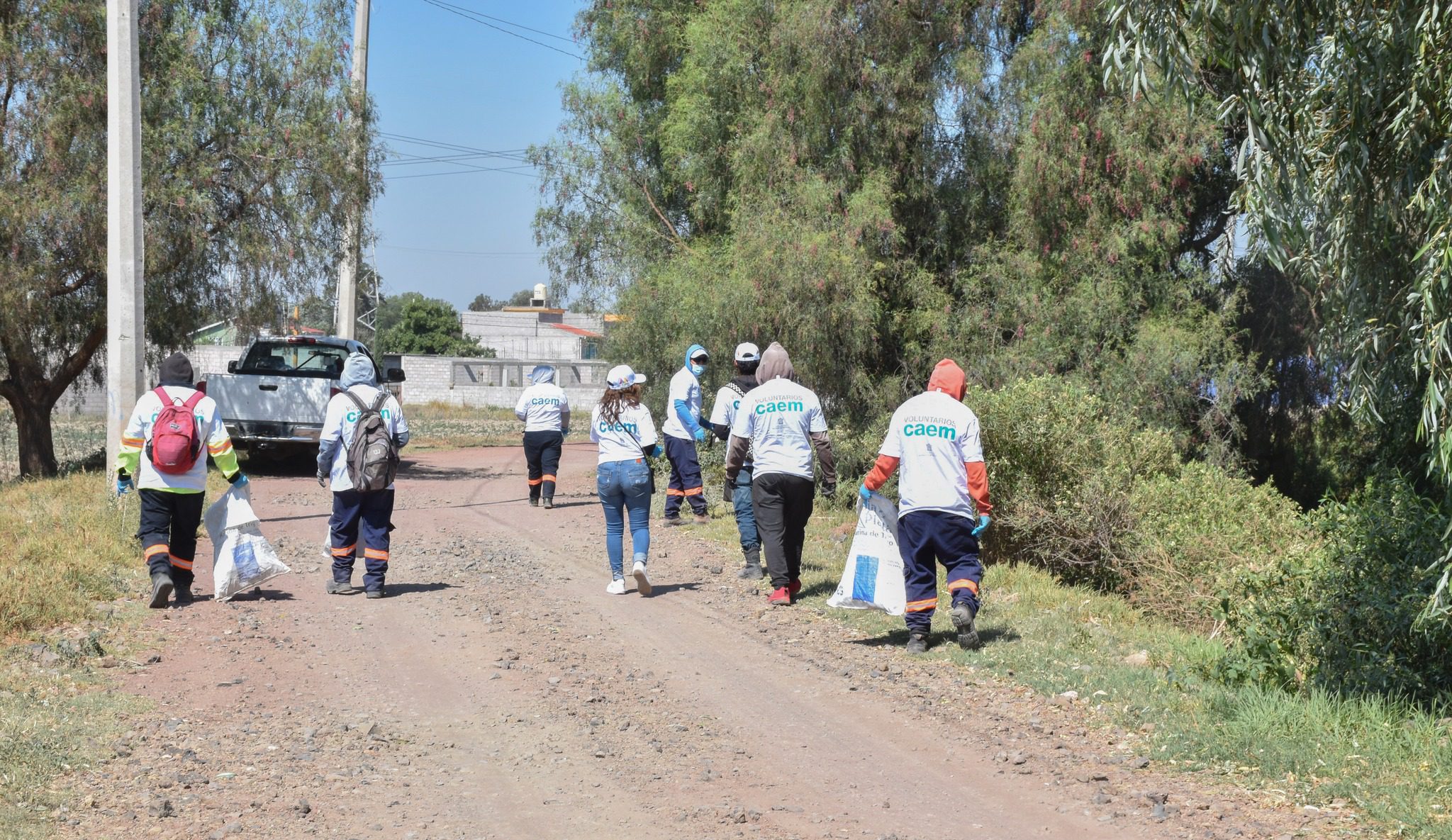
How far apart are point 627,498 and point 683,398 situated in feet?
11.0

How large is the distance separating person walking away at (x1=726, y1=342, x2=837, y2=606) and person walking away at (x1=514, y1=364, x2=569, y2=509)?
4896 millimetres

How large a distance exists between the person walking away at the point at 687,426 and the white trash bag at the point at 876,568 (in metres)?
4.66

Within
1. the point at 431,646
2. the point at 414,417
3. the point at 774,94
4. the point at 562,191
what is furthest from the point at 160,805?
the point at 414,417

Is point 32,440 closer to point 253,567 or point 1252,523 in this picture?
point 253,567

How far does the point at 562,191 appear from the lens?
24469mm

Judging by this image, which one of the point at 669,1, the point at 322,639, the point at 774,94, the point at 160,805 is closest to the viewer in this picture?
the point at 160,805

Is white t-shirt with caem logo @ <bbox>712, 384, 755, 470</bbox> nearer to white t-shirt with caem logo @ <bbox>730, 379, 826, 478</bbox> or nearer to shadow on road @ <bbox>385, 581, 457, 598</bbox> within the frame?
white t-shirt with caem logo @ <bbox>730, 379, 826, 478</bbox>

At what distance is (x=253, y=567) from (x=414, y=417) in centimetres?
3711

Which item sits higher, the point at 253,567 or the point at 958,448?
the point at 958,448

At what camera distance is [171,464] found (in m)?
9.30

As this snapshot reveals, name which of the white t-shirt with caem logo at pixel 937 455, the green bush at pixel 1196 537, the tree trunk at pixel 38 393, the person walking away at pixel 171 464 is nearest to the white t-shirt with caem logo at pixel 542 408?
the person walking away at pixel 171 464

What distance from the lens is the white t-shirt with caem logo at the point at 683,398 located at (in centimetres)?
1327

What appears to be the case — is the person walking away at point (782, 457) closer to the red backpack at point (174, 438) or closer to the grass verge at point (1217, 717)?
the grass verge at point (1217, 717)

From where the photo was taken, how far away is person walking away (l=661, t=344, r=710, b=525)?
1322 cm
